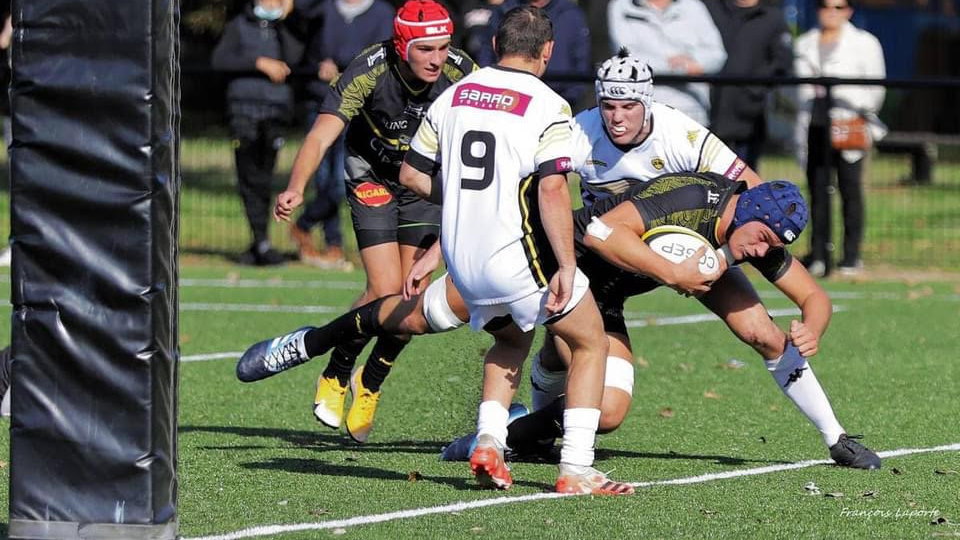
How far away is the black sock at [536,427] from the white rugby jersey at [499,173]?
975mm

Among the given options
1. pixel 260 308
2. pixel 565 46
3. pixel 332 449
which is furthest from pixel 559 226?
pixel 565 46

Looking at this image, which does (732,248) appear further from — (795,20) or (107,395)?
→ (795,20)

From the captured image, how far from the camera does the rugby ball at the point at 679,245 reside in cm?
699

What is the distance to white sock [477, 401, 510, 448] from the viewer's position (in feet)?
22.7

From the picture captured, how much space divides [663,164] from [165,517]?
3408 millimetres

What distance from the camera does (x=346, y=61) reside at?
15031mm

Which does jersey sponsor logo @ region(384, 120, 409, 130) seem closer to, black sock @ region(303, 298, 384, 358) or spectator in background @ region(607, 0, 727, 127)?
black sock @ region(303, 298, 384, 358)

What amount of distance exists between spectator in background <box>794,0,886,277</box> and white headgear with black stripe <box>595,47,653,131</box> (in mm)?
7985

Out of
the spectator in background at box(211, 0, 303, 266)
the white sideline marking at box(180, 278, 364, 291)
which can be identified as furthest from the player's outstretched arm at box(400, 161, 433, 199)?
the spectator in background at box(211, 0, 303, 266)

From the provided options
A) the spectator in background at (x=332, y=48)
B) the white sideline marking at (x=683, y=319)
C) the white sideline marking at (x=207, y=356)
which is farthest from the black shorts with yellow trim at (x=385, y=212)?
the spectator in background at (x=332, y=48)

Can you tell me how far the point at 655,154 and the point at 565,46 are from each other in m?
7.18

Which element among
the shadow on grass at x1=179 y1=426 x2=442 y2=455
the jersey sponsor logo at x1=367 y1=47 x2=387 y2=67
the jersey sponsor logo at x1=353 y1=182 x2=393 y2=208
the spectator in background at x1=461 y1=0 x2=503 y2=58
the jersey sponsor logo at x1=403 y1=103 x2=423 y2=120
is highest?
the jersey sponsor logo at x1=367 y1=47 x2=387 y2=67

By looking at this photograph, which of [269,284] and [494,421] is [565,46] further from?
[494,421]

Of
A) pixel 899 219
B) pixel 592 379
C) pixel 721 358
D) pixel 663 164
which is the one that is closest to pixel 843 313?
pixel 721 358
